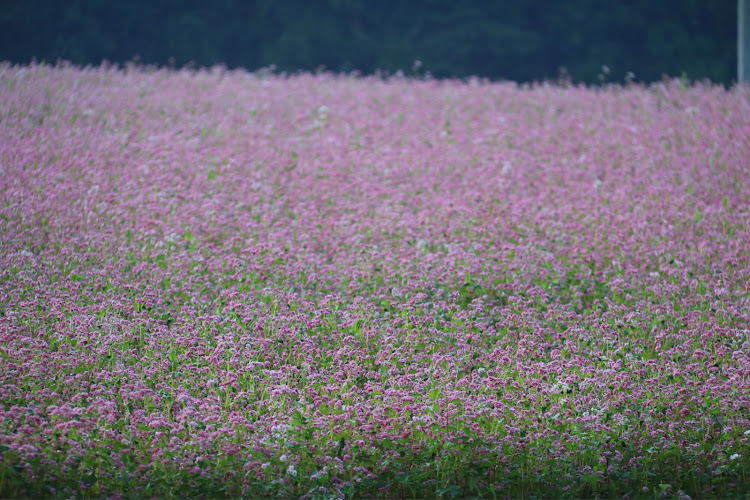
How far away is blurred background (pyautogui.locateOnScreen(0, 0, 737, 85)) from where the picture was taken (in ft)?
44.8

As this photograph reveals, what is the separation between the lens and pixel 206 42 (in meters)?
13.9

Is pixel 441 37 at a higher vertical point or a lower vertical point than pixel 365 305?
higher

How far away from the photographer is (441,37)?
46.2ft

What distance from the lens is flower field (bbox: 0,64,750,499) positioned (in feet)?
13.8

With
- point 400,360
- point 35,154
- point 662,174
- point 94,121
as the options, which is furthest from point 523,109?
point 400,360

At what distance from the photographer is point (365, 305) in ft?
19.1

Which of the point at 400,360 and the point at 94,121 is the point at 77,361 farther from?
the point at 94,121

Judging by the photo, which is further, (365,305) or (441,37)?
(441,37)

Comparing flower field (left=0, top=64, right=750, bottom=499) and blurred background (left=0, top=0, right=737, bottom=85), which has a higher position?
blurred background (left=0, top=0, right=737, bottom=85)

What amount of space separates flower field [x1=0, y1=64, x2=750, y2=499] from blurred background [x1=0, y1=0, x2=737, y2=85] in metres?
3.22

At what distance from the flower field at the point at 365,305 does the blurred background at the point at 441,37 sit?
10.6 ft

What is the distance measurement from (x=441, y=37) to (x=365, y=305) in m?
9.34

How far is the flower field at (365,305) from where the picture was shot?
4191 mm

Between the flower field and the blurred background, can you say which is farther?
the blurred background
